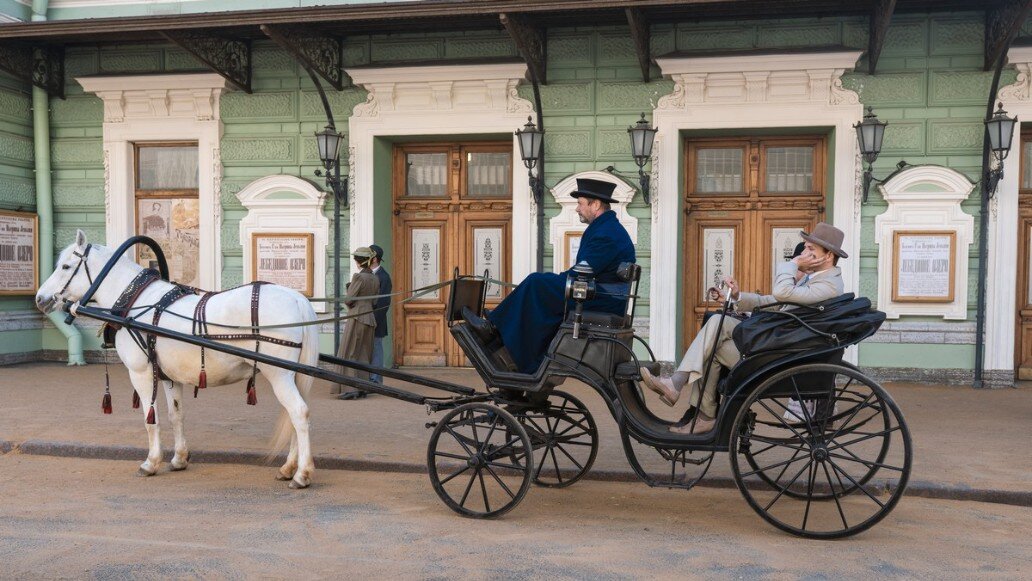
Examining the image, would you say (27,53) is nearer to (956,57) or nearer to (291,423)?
(291,423)

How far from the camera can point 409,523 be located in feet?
15.9

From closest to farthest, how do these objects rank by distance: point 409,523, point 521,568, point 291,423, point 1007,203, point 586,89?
point 521,568, point 409,523, point 291,423, point 1007,203, point 586,89

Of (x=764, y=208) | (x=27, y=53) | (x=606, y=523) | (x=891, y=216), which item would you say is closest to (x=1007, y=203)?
(x=891, y=216)

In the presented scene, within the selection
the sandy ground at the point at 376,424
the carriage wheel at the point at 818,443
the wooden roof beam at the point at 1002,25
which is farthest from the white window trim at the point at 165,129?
the wooden roof beam at the point at 1002,25

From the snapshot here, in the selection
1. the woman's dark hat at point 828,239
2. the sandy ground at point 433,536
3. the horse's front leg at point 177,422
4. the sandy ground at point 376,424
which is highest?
the woman's dark hat at point 828,239

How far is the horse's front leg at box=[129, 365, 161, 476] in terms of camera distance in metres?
5.84

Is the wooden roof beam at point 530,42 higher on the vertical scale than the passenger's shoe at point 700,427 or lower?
higher

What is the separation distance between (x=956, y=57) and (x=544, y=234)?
520 cm

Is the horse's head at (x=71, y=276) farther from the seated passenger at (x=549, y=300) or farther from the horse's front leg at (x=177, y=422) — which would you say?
the seated passenger at (x=549, y=300)

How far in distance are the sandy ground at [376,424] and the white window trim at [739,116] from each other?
5.61 ft

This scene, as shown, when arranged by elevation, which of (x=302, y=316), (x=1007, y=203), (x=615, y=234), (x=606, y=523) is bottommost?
(x=606, y=523)

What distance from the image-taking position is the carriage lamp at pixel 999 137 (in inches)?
366

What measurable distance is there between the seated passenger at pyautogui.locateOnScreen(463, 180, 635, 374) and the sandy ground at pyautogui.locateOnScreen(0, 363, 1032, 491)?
4.79 ft

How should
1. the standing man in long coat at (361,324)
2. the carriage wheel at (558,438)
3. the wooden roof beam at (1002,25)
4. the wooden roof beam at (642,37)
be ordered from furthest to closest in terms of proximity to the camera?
the wooden roof beam at (642,37) → the standing man in long coat at (361,324) → the wooden roof beam at (1002,25) → the carriage wheel at (558,438)
